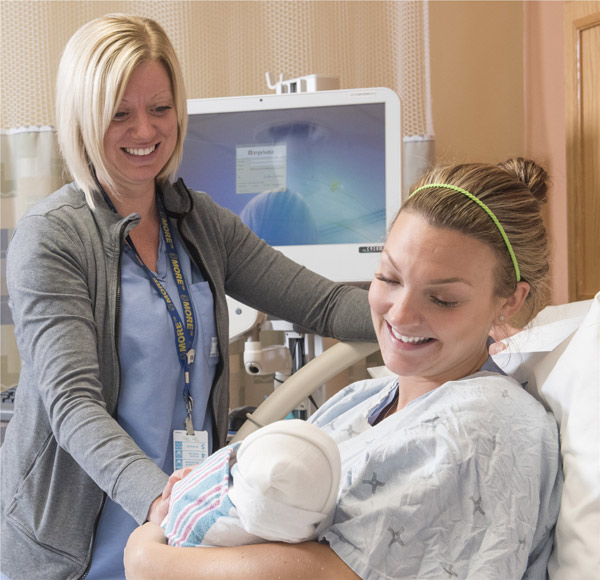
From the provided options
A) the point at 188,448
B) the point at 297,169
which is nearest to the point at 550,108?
the point at 297,169

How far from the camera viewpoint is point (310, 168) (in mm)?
2221

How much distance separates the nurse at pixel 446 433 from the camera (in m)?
0.83

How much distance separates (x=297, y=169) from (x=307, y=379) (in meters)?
0.87

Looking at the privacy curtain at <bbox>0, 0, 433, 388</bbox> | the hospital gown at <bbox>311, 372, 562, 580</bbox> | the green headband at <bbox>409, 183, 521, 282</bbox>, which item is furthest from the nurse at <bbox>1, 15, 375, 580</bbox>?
the privacy curtain at <bbox>0, 0, 433, 388</bbox>

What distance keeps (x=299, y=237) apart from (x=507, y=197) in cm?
122

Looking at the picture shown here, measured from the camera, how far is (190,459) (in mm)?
1339

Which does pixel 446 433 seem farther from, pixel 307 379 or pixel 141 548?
pixel 307 379

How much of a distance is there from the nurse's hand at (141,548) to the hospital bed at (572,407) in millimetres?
470

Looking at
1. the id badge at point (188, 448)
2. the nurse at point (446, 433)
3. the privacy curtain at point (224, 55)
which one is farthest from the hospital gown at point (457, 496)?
the privacy curtain at point (224, 55)

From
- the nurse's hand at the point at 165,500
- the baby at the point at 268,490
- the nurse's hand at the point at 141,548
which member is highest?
the baby at the point at 268,490

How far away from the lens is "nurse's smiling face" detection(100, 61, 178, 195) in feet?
4.37

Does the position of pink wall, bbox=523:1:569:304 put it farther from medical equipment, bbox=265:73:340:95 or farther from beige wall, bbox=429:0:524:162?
medical equipment, bbox=265:73:340:95

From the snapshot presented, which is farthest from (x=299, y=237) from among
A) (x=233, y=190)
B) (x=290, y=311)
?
(x=290, y=311)

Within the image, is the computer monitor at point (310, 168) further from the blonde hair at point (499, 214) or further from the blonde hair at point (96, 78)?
the blonde hair at point (499, 214)
